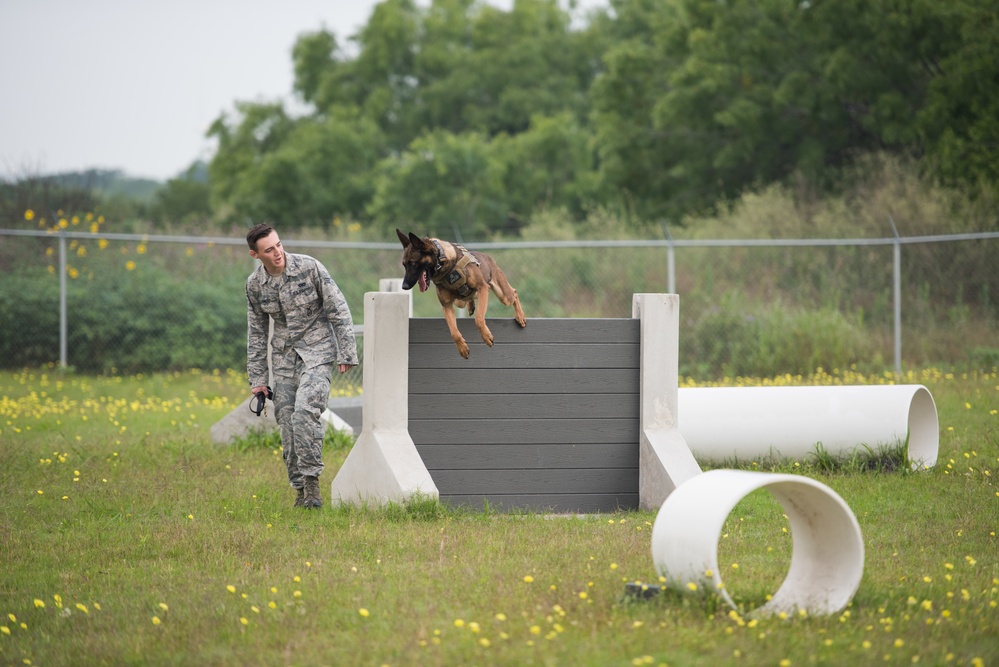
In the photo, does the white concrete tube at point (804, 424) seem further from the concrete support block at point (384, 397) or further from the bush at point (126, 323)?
the bush at point (126, 323)

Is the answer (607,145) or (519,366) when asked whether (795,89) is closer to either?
(607,145)

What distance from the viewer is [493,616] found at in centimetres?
438

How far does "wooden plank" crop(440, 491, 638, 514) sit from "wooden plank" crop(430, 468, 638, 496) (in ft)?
0.09

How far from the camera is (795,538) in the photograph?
4.74 metres

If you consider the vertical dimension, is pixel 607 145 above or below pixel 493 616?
above

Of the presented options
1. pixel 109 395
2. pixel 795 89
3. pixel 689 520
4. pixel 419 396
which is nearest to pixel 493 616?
pixel 689 520

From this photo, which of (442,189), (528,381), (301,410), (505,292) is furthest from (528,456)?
(442,189)

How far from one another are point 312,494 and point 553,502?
1607 millimetres

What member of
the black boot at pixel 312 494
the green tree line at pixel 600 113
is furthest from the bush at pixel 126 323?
the black boot at pixel 312 494

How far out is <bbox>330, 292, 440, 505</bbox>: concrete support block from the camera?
21.7ft

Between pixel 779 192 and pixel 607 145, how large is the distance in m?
6.10

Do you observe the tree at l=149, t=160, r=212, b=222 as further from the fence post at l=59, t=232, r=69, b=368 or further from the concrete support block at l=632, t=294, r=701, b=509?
the concrete support block at l=632, t=294, r=701, b=509

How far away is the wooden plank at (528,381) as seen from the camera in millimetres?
6840

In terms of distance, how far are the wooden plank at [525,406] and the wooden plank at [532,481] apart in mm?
373
